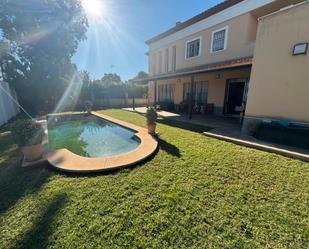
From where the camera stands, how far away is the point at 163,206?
2.50 metres

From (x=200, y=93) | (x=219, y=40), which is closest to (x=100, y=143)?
(x=200, y=93)

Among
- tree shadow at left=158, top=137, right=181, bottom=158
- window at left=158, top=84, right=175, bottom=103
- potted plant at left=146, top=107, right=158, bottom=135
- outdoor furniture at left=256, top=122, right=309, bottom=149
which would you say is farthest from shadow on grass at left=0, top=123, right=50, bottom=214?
window at left=158, top=84, right=175, bottom=103

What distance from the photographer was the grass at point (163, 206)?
6.44 ft

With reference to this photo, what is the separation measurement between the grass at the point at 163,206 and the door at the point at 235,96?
6811 mm

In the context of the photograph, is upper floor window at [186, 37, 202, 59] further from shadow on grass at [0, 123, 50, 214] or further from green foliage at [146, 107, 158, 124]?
shadow on grass at [0, 123, 50, 214]

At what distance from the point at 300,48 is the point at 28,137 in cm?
841

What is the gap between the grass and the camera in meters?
1.96

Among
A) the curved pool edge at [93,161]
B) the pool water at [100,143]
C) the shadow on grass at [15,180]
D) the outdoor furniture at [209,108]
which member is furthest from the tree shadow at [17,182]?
the outdoor furniture at [209,108]

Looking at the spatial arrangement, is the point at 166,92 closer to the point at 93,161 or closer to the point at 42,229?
the point at 93,161

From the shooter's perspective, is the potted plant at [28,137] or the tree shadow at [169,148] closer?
the potted plant at [28,137]

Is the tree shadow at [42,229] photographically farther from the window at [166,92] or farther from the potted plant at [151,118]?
the window at [166,92]

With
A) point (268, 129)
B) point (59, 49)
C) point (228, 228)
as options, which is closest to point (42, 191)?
point (228, 228)

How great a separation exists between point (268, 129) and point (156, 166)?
445 cm

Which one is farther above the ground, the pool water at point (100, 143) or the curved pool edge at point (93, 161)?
the curved pool edge at point (93, 161)
